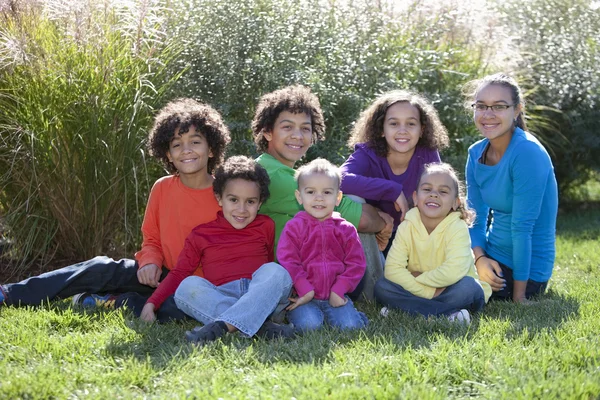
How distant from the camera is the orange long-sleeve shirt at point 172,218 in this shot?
3904mm

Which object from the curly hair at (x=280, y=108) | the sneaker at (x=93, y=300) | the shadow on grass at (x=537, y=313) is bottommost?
the sneaker at (x=93, y=300)

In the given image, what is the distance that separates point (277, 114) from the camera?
4.11 metres

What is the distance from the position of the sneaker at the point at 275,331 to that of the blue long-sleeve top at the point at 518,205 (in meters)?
1.49

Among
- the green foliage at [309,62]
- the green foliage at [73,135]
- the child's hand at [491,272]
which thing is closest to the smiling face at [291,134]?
the green foliage at [73,135]

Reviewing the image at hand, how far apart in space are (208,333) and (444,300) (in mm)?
1296

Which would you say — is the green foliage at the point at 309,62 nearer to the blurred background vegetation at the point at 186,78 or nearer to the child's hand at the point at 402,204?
the blurred background vegetation at the point at 186,78

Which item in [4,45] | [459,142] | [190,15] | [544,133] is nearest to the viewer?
[4,45]

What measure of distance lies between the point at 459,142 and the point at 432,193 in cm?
270

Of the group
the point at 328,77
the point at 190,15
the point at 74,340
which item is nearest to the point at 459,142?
the point at 328,77

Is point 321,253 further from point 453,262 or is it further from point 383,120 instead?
point 383,120

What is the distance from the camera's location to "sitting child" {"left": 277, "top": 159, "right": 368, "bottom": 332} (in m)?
3.56

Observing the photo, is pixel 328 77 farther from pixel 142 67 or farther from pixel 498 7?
pixel 498 7

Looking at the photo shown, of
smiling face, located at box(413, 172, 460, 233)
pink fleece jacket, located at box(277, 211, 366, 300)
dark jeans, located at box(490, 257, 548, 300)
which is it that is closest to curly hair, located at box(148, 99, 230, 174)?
pink fleece jacket, located at box(277, 211, 366, 300)

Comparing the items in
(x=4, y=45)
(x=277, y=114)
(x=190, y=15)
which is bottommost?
(x=277, y=114)
